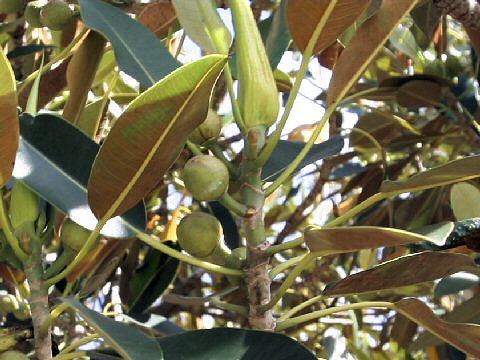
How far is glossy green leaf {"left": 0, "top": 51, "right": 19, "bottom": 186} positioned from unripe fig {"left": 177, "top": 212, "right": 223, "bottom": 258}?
0.71 feet

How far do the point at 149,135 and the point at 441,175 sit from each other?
1.09 ft

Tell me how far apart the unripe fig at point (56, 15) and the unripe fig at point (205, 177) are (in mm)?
481

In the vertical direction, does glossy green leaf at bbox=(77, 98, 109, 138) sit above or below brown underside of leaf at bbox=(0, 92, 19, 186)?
below

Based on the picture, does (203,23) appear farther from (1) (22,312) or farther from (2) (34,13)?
(1) (22,312)

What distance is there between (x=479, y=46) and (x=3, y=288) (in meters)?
1.08

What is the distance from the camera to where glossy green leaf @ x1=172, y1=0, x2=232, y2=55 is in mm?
1030

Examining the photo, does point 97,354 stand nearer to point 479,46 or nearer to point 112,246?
point 112,246

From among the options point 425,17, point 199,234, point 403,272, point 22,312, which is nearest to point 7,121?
point 199,234

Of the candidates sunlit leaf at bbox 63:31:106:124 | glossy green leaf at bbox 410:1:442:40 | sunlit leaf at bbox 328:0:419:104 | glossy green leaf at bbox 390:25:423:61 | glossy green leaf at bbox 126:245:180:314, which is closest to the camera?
sunlit leaf at bbox 328:0:419:104

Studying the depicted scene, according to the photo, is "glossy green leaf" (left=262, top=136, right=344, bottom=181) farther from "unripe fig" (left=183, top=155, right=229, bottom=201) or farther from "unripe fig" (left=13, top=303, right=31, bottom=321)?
"unripe fig" (left=13, top=303, right=31, bottom=321)

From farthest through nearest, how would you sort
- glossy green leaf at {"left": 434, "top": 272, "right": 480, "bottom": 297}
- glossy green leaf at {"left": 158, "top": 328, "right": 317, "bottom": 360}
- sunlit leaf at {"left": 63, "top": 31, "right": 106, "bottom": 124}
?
glossy green leaf at {"left": 434, "top": 272, "right": 480, "bottom": 297}
sunlit leaf at {"left": 63, "top": 31, "right": 106, "bottom": 124}
glossy green leaf at {"left": 158, "top": 328, "right": 317, "bottom": 360}

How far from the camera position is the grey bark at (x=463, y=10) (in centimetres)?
135

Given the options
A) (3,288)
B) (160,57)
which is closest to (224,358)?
(160,57)

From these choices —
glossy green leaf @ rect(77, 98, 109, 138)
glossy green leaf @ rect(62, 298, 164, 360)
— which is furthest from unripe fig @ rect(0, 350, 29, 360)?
glossy green leaf @ rect(77, 98, 109, 138)
